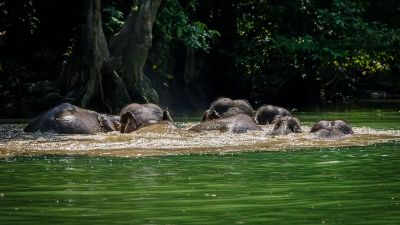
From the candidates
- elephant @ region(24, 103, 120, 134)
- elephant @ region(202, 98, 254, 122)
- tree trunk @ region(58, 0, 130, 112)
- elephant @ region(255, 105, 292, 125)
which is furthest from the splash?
tree trunk @ region(58, 0, 130, 112)

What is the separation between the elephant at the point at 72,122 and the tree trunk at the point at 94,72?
4599mm

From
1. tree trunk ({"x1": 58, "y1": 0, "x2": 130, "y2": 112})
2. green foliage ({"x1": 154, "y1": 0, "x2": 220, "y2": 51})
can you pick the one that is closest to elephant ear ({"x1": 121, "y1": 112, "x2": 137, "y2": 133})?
tree trunk ({"x1": 58, "y1": 0, "x2": 130, "y2": 112})

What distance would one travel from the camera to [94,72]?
21.2 m

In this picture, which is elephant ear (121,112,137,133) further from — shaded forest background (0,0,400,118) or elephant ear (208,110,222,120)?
shaded forest background (0,0,400,118)

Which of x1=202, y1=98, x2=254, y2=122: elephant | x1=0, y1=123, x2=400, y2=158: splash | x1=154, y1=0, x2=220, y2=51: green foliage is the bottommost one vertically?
x1=0, y1=123, x2=400, y2=158: splash

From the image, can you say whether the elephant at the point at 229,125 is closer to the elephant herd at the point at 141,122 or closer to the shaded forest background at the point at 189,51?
the elephant herd at the point at 141,122

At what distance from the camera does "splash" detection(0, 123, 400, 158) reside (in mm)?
11781

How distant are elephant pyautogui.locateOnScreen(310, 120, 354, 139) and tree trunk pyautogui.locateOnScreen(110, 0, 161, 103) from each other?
841cm

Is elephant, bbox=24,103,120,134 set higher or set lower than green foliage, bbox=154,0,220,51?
lower

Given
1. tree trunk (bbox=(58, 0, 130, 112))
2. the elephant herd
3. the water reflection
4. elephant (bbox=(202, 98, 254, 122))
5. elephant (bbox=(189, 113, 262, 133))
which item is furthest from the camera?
tree trunk (bbox=(58, 0, 130, 112))

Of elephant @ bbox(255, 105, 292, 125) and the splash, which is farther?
elephant @ bbox(255, 105, 292, 125)

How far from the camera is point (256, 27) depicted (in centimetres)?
3092

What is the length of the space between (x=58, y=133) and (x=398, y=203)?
980 centimetres

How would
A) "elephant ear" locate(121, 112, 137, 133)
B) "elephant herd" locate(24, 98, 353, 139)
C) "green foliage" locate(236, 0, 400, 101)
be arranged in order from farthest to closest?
"green foliage" locate(236, 0, 400, 101), "elephant ear" locate(121, 112, 137, 133), "elephant herd" locate(24, 98, 353, 139)
